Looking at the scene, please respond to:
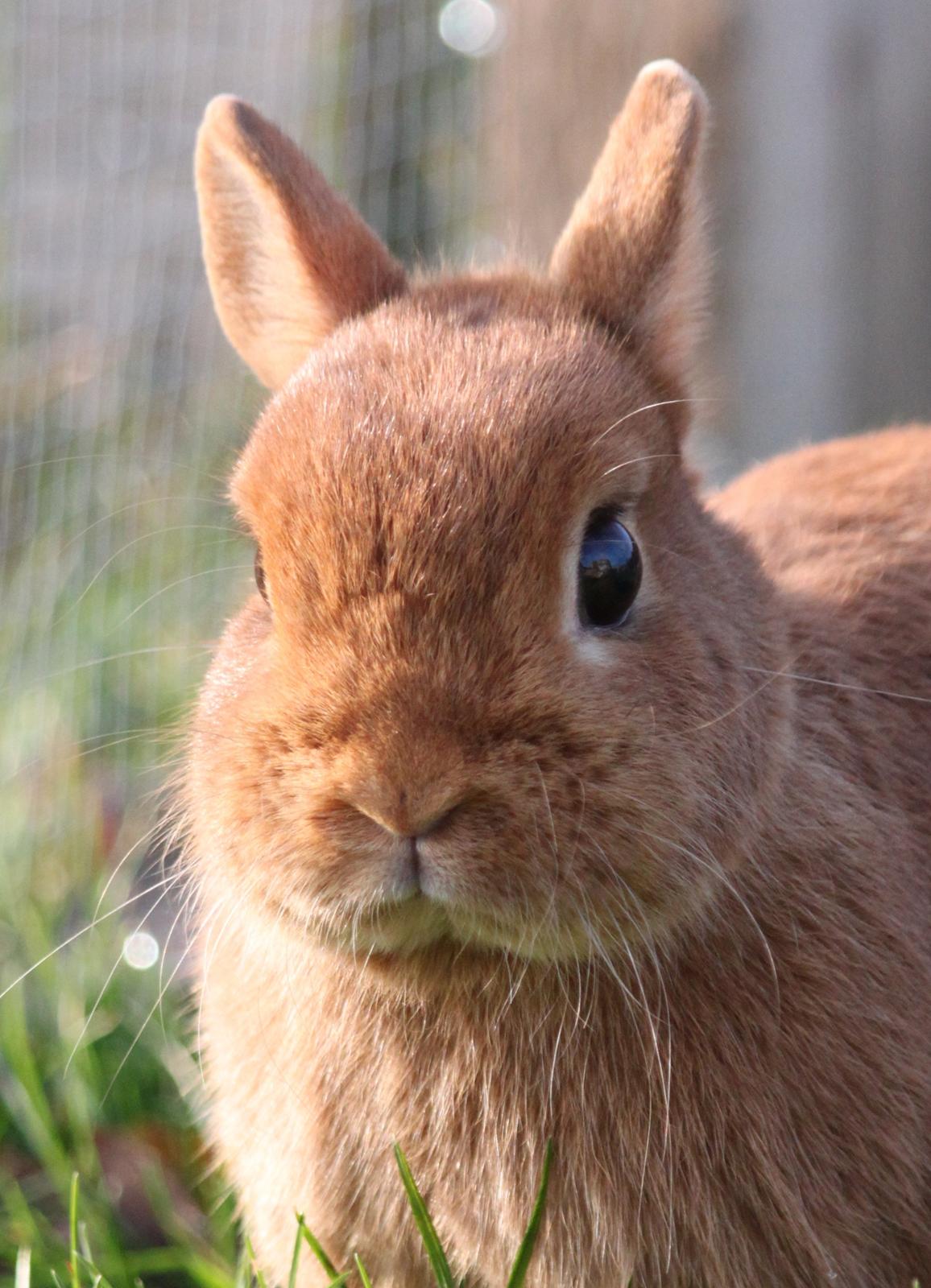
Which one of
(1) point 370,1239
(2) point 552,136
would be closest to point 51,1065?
(1) point 370,1239

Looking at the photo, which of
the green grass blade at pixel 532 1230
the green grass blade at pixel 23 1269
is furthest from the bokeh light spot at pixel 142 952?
the green grass blade at pixel 532 1230

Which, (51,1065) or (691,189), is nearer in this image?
(691,189)

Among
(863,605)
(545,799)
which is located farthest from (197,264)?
(545,799)

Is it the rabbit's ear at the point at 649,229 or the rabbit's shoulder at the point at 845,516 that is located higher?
the rabbit's ear at the point at 649,229

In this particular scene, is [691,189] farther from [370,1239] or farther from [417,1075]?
[370,1239]

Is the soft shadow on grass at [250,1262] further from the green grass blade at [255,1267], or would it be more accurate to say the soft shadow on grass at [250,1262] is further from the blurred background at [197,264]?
the blurred background at [197,264]
